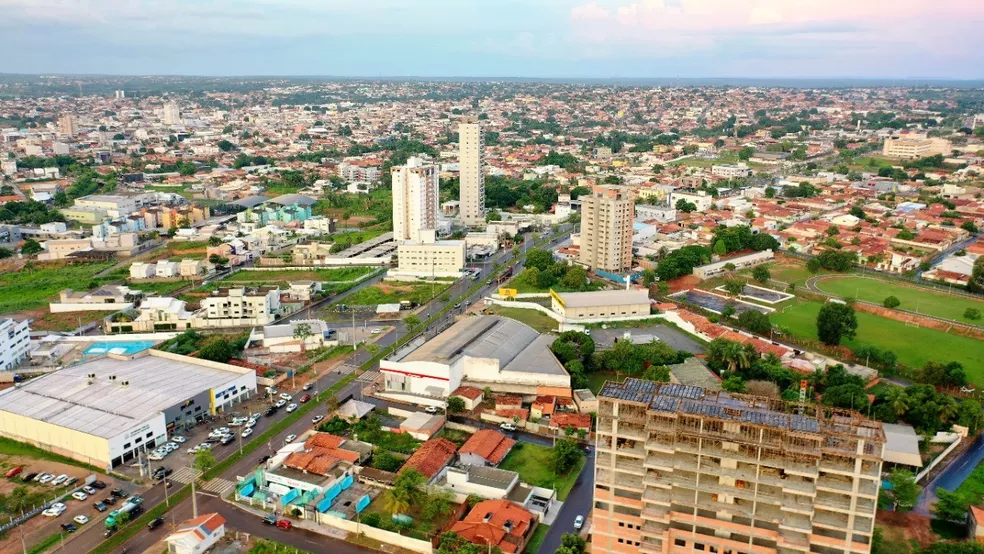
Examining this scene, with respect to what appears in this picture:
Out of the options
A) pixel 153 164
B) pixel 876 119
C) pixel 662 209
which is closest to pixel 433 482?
pixel 662 209

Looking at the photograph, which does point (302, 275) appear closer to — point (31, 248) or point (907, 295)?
point (31, 248)

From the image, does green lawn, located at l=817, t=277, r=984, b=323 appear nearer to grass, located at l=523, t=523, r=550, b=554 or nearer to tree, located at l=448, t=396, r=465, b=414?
tree, located at l=448, t=396, r=465, b=414

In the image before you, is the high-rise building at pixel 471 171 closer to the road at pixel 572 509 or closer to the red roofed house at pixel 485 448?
the red roofed house at pixel 485 448

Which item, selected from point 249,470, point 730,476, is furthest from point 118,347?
point 730,476

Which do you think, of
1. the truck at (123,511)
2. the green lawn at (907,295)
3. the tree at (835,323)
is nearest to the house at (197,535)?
the truck at (123,511)

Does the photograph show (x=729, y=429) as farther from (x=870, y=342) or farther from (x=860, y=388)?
(x=870, y=342)

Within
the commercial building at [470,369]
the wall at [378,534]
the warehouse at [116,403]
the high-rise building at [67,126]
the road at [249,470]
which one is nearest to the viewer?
Answer: the wall at [378,534]
